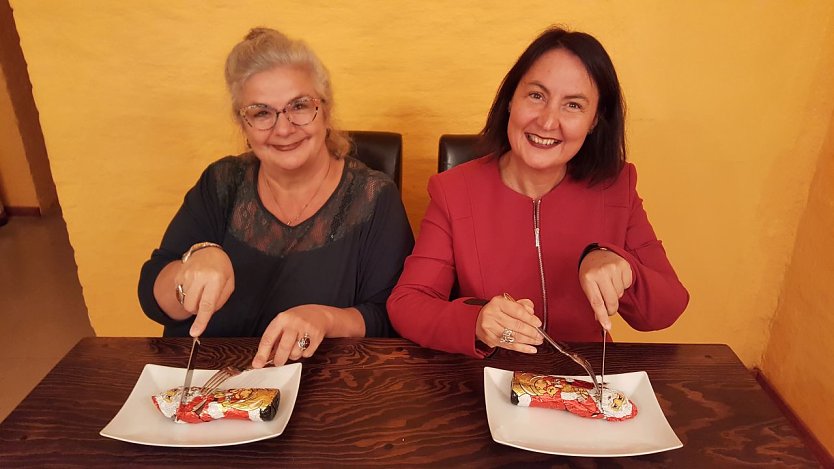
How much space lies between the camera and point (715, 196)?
6.63 ft

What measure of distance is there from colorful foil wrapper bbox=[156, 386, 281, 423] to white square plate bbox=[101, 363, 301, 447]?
0.01 metres

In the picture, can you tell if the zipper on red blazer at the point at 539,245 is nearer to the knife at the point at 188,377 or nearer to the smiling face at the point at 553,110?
the smiling face at the point at 553,110

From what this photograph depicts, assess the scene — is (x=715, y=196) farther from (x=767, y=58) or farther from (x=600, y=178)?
(x=600, y=178)

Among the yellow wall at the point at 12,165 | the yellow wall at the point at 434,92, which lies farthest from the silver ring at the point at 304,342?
the yellow wall at the point at 12,165

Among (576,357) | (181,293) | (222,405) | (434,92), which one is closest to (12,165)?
(434,92)

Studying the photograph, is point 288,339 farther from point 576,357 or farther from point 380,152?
point 380,152

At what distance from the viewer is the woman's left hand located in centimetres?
102

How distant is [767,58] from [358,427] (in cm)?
176

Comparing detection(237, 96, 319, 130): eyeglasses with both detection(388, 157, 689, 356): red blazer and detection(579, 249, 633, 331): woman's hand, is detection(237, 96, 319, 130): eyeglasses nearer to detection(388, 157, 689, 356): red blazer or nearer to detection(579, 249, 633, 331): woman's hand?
detection(388, 157, 689, 356): red blazer

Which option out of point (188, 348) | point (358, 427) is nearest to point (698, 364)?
point (358, 427)

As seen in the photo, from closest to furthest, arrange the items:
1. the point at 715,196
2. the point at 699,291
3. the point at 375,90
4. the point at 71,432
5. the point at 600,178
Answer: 1. the point at 71,432
2. the point at 600,178
3. the point at 375,90
4. the point at 715,196
5. the point at 699,291

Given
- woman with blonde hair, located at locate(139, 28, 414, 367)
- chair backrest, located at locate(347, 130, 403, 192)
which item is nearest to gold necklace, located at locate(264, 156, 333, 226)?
woman with blonde hair, located at locate(139, 28, 414, 367)

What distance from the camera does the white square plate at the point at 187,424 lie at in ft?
2.80

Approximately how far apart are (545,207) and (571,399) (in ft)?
1.73
